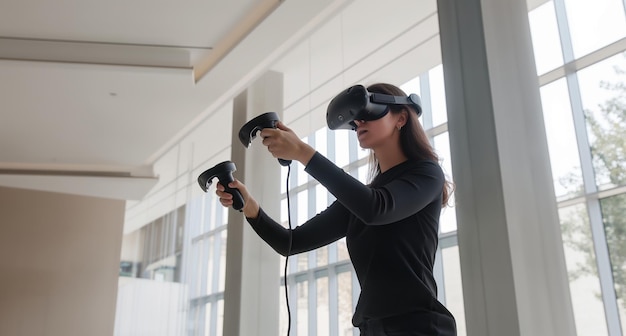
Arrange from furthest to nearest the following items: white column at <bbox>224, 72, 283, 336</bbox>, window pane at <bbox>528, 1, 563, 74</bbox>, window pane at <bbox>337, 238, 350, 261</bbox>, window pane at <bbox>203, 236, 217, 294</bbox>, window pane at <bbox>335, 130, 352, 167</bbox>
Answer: window pane at <bbox>203, 236, 217, 294</bbox> → window pane at <bbox>335, 130, 352, 167</bbox> → window pane at <bbox>337, 238, 350, 261</bbox> → white column at <bbox>224, 72, 283, 336</bbox> → window pane at <bbox>528, 1, 563, 74</bbox>

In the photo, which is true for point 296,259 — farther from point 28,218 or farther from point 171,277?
point 28,218

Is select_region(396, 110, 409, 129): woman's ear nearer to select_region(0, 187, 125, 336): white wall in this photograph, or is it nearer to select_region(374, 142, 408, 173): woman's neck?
select_region(374, 142, 408, 173): woman's neck

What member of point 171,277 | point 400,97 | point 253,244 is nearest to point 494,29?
point 400,97

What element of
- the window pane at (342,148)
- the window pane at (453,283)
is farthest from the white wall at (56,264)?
the window pane at (453,283)

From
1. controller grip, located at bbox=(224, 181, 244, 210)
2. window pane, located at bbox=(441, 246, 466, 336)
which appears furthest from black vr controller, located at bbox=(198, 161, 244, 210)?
window pane, located at bbox=(441, 246, 466, 336)

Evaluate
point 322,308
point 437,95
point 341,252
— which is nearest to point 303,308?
point 322,308

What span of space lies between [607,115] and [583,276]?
509 mm

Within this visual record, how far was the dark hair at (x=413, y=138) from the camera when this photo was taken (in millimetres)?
1463

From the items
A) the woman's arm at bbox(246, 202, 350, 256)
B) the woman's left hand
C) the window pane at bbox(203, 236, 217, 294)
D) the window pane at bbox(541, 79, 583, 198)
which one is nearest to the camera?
the woman's left hand

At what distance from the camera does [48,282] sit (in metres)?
7.15

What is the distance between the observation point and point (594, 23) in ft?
6.37

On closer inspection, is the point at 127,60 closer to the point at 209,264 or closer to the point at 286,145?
the point at 286,145

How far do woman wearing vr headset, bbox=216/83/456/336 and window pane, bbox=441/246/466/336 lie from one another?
2.55m

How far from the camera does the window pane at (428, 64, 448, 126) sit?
14.5 ft
